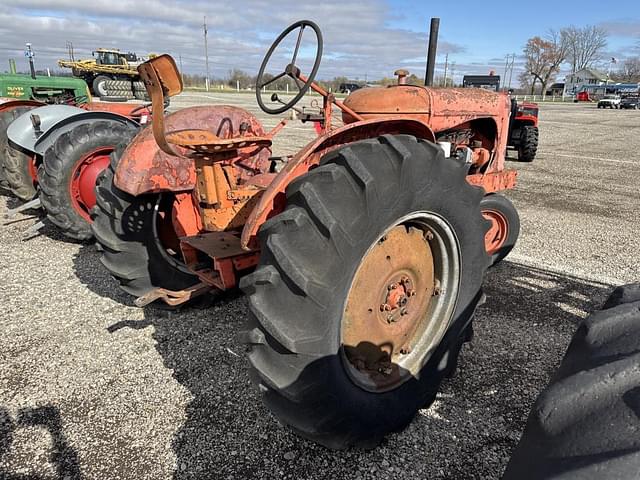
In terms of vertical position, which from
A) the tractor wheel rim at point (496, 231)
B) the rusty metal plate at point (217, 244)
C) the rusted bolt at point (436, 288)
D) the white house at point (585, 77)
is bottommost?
the tractor wheel rim at point (496, 231)

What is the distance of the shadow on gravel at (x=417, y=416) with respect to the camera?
204 centimetres

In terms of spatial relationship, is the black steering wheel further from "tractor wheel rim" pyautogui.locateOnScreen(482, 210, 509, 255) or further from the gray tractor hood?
the gray tractor hood

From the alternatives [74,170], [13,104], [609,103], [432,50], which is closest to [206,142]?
[432,50]

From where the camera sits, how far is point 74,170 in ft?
14.9

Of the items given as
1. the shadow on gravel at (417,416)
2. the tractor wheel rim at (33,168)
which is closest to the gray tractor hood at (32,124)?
the tractor wheel rim at (33,168)

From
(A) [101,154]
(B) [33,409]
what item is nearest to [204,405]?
(B) [33,409]

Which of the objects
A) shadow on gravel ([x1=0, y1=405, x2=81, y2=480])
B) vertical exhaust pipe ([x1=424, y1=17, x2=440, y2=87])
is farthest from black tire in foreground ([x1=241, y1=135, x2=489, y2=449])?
vertical exhaust pipe ([x1=424, y1=17, x2=440, y2=87])

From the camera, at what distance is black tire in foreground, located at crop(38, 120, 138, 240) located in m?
4.45

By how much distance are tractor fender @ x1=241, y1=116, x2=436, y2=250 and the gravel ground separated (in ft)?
3.25

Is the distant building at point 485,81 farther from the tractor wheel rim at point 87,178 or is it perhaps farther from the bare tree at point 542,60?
the bare tree at point 542,60

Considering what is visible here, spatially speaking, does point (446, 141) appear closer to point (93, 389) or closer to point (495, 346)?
point (495, 346)

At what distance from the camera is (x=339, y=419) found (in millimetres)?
1798

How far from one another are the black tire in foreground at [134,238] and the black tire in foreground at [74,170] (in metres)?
1.66

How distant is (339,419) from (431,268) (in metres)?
0.91
